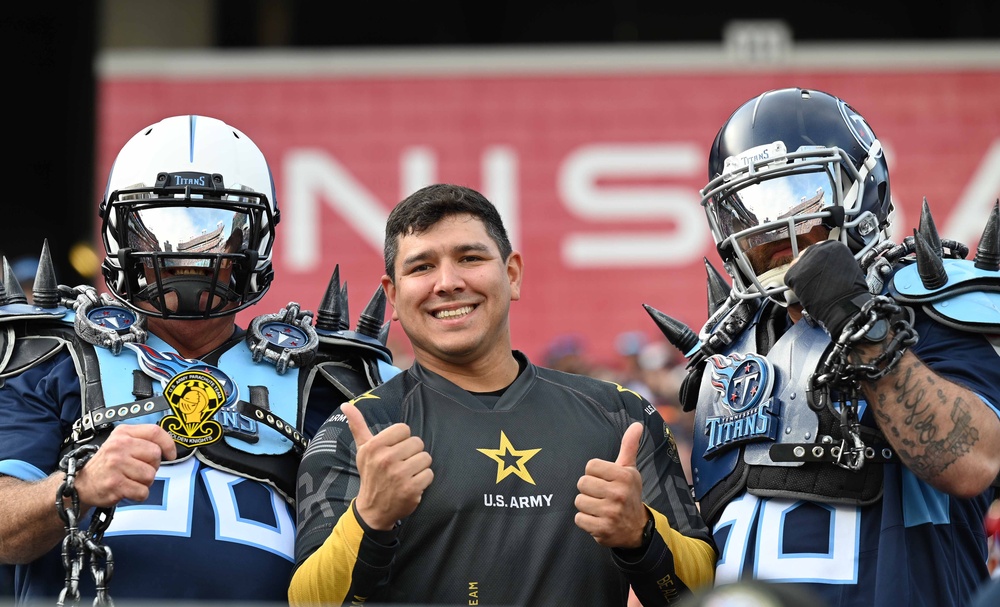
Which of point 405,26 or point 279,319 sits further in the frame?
point 405,26

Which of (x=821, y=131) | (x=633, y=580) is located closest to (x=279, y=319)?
(x=633, y=580)

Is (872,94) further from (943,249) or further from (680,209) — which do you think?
(943,249)

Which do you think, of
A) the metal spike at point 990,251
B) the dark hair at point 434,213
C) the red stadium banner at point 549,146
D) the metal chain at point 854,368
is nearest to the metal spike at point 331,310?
the dark hair at point 434,213

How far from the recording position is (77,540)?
11.8ft

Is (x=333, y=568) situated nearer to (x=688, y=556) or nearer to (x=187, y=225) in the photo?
(x=688, y=556)

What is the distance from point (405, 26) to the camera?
16422 millimetres

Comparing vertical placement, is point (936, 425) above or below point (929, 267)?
below

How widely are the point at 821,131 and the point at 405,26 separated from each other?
12.7 meters

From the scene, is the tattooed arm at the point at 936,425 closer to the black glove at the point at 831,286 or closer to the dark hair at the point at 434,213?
the black glove at the point at 831,286

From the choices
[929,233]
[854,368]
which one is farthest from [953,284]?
[854,368]

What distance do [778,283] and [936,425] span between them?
2.13 ft

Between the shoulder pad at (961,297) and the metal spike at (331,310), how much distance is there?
5.73 feet

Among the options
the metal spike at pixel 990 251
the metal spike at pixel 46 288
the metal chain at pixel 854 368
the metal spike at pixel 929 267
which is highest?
the metal spike at pixel 46 288

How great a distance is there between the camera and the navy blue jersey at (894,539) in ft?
12.3
